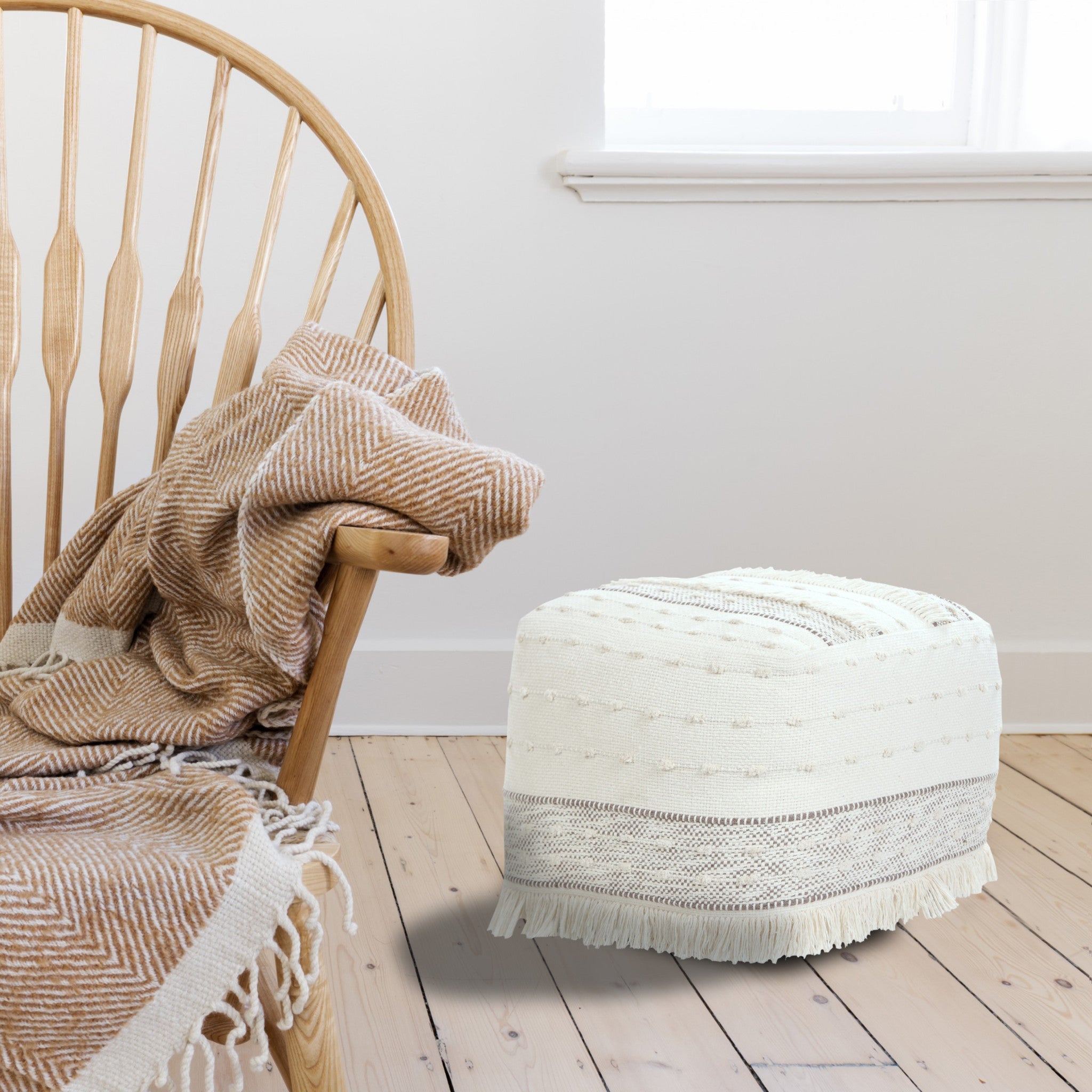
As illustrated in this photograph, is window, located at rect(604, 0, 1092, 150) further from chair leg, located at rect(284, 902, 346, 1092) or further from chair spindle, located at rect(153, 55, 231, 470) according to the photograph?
chair leg, located at rect(284, 902, 346, 1092)

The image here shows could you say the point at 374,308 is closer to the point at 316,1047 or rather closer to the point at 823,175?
the point at 316,1047

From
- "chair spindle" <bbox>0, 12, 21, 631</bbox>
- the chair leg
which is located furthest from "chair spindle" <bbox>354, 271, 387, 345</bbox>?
the chair leg

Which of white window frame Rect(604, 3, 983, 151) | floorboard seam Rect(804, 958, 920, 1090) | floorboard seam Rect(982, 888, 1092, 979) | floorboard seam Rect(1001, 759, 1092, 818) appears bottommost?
floorboard seam Rect(1001, 759, 1092, 818)

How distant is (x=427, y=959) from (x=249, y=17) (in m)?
1.29

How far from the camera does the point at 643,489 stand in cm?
176

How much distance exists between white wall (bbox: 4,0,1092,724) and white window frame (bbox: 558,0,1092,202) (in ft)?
0.08

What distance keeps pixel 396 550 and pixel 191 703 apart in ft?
0.76

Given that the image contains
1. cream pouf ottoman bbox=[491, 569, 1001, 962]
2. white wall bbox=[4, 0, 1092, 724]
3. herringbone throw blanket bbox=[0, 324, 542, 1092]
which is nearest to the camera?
herringbone throw blanket bbox=[0, 324, 542, 1092]

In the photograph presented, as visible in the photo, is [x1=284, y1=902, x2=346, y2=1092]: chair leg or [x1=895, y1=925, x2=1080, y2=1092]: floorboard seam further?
[x1=895, y1=925, x2=1080, y2=1092]: floorboard seam

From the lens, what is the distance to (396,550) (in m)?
0.61

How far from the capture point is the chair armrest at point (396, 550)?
23.9 inches

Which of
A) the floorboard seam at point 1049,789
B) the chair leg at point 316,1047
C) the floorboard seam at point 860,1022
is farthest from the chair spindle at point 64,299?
the floorboard seam at point 1049,789

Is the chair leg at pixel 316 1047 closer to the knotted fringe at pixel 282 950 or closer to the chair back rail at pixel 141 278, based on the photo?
the knotted fringe at pixel 282 950

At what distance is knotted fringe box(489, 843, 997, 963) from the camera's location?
1038mm
